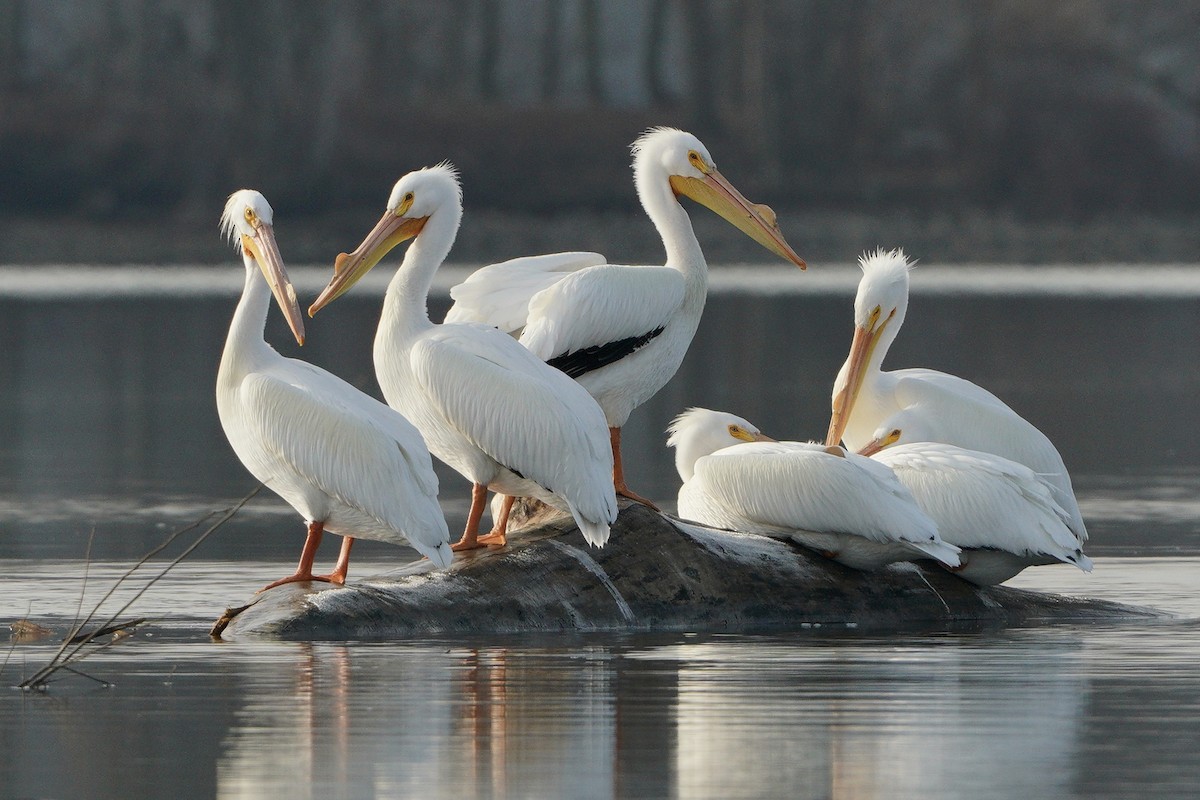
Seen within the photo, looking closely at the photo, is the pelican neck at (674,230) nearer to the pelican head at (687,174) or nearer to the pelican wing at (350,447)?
the pelican head at (687,174)

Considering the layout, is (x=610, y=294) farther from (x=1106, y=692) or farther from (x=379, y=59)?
(x=379, y=59)

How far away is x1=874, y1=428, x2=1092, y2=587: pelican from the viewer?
25.4 ft

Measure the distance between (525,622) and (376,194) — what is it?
28175mm

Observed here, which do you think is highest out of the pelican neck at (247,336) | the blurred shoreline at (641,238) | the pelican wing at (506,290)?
the blurred shoreline at (641,238)

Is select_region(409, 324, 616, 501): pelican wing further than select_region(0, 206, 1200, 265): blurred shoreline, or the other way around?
select_region(0, 206, 1200, 265): blurred shoreline

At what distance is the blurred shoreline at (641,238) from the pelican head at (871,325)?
22915 mm

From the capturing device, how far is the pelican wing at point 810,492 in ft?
24.6

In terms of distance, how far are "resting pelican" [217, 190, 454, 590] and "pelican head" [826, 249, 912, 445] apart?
6.41 ft

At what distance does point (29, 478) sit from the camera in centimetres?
1143

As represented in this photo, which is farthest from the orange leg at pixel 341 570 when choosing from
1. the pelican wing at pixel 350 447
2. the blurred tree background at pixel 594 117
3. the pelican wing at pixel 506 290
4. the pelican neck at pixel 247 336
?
the blurred tree background at pixel 594 117

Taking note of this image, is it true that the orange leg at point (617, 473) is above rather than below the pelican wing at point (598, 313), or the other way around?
below

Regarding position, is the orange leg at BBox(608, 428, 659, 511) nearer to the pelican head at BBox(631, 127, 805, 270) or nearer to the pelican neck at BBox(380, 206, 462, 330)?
the pelican neck at BBox(380, 206, 462, 330)

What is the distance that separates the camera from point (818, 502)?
764cm

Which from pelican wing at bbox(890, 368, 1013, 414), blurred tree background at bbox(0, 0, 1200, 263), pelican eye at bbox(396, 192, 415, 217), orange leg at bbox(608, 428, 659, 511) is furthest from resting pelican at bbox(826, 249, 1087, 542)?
blurred tree background at bbox(0, 0, 1200, 263)
